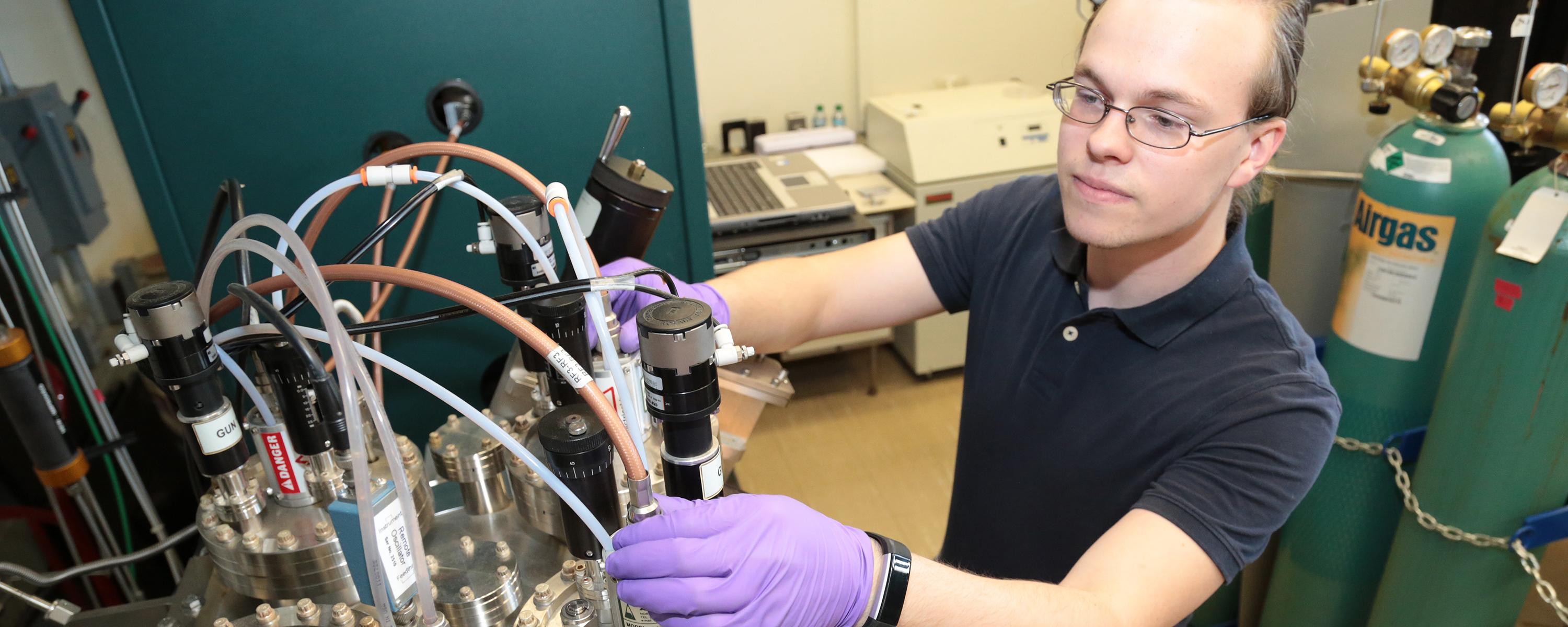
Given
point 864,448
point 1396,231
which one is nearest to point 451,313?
point 1396,231

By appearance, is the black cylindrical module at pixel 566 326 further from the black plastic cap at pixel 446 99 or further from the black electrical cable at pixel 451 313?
the black plastic cap at pixel 446 99

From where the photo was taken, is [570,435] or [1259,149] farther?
[1259,149]

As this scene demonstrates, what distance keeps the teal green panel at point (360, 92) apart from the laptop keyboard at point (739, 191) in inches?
43.7

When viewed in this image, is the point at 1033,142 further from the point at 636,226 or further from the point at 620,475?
the point at 620,475

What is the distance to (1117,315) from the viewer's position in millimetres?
Answer: 999

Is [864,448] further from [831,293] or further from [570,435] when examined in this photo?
[570,435]

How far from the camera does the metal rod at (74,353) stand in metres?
1.16

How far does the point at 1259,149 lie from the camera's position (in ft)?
3.15

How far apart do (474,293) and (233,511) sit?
0.37 m

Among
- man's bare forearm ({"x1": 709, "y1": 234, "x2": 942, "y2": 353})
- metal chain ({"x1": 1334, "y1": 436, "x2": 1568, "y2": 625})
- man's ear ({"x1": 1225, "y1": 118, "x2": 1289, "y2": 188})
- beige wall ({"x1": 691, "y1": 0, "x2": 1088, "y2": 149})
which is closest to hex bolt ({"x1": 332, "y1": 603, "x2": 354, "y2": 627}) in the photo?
man's bare forearm ({"x1": 709, "y1": 234, "x2": 942, "y2": 353})

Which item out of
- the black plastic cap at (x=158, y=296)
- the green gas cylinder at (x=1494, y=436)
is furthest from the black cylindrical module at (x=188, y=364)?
the green gas cylinder at (x=1494, y=436)

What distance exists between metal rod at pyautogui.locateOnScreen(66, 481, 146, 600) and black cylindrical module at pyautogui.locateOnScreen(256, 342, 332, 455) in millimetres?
766

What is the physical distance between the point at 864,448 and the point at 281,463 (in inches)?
81.2

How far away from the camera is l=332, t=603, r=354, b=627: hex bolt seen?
0.71 meters
